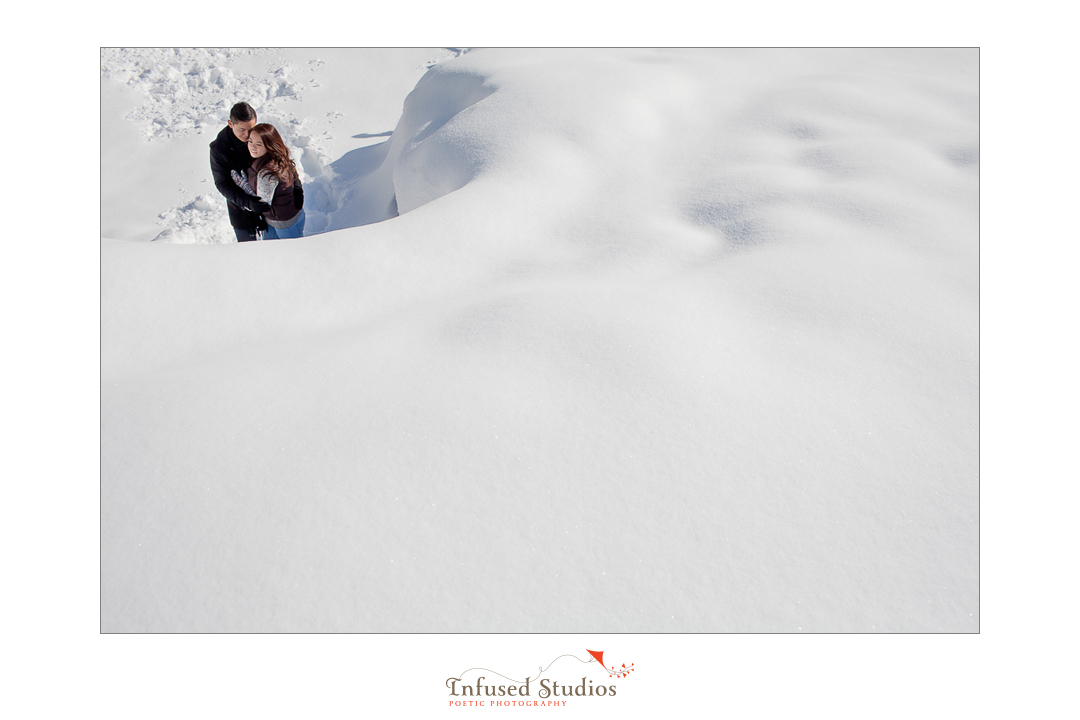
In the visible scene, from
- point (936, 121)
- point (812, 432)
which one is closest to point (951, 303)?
point (812, 432)

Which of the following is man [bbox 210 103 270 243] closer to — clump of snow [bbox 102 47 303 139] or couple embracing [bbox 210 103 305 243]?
couple embracing [bbox 210 103 305 243]

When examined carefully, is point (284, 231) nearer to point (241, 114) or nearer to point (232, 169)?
point (232, 169)

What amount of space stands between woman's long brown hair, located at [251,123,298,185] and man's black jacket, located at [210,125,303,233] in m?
0.09

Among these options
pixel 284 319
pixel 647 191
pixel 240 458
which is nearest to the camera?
pixel 240 458

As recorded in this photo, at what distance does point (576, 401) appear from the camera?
1417 millimetres

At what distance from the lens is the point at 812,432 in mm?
1367

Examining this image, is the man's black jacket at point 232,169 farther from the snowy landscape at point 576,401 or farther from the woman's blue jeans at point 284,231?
the snowy landscape at point 576,401

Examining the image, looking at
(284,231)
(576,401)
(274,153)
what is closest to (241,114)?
(274,153)

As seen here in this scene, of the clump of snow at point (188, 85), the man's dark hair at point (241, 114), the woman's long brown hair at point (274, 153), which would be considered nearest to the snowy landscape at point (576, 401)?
the woman's long brown hair at point (274, 153)

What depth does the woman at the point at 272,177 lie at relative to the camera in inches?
97.8

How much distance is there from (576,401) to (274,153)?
195 centimetres

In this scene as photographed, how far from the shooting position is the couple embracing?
8.07 feet
